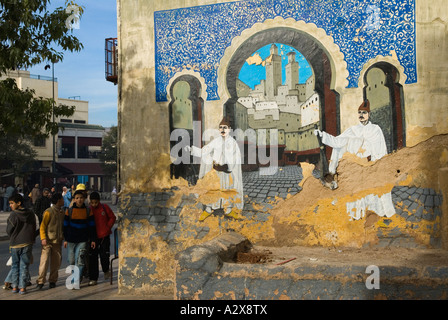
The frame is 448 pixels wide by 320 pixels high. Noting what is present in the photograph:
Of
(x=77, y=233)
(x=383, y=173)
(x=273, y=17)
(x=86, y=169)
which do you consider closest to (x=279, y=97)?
(x=273, y=17)

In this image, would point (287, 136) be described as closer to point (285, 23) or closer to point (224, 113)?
point (224, 113)

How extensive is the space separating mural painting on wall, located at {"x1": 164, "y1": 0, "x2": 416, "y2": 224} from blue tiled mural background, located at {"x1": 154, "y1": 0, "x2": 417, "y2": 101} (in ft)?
0.05

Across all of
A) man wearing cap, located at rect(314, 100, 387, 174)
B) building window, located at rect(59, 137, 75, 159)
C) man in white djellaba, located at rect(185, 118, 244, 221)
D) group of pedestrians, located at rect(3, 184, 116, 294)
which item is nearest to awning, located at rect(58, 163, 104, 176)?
building window, located at rect(59, 137, 75, 159)

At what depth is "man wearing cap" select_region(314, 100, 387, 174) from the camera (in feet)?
22.7

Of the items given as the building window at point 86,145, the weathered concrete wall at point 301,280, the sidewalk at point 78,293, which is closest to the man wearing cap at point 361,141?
the weathered concrete wall at point 301,280

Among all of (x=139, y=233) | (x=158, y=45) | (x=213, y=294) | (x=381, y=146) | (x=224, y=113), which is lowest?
(x=213, y=294)

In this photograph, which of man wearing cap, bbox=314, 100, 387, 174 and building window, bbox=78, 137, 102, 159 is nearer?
man wearing cap, bbox=314, 100, 387, 174

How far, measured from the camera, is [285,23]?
289 inches

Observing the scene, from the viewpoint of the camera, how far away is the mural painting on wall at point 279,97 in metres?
6.92

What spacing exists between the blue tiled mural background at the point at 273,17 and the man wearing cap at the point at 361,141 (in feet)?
1.77

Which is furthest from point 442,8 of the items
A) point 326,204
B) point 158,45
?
point 158,45

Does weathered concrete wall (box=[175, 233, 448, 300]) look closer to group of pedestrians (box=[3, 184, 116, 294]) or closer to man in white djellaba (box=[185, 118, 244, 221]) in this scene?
man in white djellaba (box=[185, 118, 244, 221])

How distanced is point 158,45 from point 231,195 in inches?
102

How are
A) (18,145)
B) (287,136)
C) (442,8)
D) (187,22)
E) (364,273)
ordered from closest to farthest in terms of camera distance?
(364,273) → (442,8) → (287,136) → (187,22) → (18,145)
